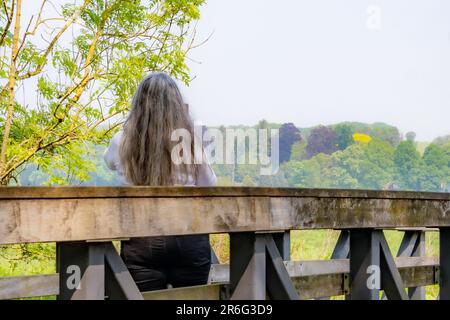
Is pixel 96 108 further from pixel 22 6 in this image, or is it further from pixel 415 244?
pixel 415 244

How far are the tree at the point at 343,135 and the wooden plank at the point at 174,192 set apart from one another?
157 feet

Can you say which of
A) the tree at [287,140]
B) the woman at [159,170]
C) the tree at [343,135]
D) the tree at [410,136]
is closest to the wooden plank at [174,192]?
the woman at [159,170]

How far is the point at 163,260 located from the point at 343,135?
164ft

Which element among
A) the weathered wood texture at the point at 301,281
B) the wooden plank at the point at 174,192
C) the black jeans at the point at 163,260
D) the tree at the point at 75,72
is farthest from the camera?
the tree at the point at 75,72

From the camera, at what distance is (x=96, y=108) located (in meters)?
8.99

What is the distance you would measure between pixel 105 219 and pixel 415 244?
5.22 metres

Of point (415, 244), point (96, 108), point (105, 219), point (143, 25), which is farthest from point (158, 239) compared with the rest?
point (143, 25)

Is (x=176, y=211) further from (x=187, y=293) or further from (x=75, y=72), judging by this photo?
(x=75, y=72)

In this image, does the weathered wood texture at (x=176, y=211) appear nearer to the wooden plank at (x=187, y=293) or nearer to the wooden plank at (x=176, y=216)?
the wooden plank at (x=176, y=216)

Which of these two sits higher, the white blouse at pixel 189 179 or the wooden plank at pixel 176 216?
the white blouse at pixel 189 179

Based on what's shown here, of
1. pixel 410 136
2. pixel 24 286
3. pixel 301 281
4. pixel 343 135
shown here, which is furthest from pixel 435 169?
pixel 301 281

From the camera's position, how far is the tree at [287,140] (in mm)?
48000

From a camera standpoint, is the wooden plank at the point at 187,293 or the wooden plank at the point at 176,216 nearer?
the wooden plank at the point at 176,216

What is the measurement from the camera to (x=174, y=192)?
2.39 m
